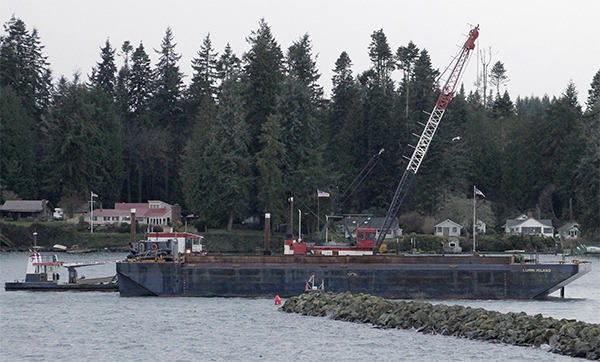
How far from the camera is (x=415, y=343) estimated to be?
48.3 meters

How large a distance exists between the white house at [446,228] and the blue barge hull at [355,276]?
2367 inches

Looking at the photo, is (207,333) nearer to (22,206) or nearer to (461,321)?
(461,321)

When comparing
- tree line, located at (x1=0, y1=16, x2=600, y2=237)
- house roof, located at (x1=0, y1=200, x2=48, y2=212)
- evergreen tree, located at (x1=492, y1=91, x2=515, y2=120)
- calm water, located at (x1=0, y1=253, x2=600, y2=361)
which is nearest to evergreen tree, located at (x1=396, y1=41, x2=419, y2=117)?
tree line, located at (x1=0, y1=16, x2=600, y2=237)

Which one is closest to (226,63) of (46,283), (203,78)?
(203,78)

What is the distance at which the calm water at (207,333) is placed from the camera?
46.2 meters

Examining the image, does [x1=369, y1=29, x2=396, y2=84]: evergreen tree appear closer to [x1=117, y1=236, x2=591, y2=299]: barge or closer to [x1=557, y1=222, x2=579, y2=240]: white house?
[x1=557, y1=222, x2=579, y2=240]: white house

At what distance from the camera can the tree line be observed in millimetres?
119812

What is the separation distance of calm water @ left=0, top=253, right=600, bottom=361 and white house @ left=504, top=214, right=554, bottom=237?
5962 cm

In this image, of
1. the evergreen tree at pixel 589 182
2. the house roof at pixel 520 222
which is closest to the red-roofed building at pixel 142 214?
the house roof at pixel 520 222

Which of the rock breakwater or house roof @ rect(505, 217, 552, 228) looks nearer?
the rock breakwater

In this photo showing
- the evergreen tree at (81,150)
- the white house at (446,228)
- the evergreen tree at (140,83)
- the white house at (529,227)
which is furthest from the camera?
the evergreen tree at (140,83)

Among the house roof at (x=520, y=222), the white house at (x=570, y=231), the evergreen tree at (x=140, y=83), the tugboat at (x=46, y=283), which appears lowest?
the tugboat at (x=46, y=283)

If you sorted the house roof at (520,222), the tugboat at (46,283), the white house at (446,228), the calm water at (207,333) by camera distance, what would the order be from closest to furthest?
the calm water at (207,333)
the tugboat at (46,283)
the white house at (446,228)
the house roof at (520,222)

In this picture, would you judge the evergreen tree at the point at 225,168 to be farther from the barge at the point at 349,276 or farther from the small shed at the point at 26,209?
the barge at the point at 349,276
